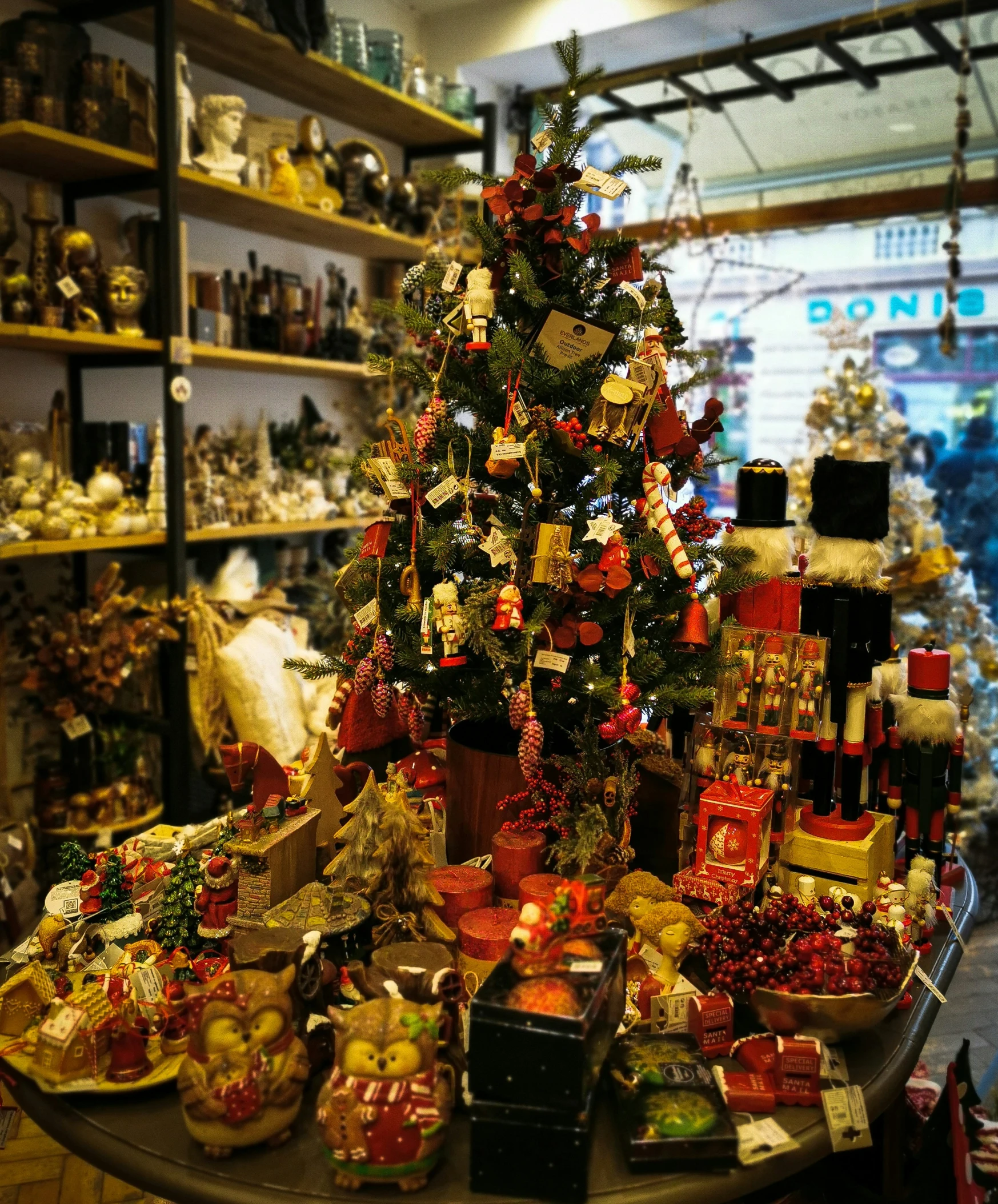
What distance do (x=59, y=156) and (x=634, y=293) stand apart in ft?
6.34

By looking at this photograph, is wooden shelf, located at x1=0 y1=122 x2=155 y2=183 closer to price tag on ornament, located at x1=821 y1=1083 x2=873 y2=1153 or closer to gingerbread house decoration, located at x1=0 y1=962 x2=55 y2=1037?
gingerbread house decoration, located at x1=0 y1=962 x2=55 y2=1037

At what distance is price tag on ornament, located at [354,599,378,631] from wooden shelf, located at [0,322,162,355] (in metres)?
1.50

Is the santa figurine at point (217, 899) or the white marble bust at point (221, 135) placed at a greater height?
the white marble bust at point (221, 135)

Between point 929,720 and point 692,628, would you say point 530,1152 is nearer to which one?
point 692,628

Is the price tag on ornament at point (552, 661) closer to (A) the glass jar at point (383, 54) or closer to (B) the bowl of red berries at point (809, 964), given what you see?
(B) the bowl of red berries at point (809, 964)

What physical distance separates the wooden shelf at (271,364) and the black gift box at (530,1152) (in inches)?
87.2

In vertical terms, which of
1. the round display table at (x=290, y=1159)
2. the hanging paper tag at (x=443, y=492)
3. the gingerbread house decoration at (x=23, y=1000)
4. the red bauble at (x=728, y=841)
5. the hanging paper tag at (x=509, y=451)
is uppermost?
the hanging paper tag at (x=509, y=451)

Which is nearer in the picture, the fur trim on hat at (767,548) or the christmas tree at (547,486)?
the christmas tree at (547,486)

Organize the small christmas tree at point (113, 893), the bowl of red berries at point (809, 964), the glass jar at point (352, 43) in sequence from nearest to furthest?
the bowl of red berries at point (809, 964) < the small christmas tree at point (113, 893) < the glass jar at point (352, 43)

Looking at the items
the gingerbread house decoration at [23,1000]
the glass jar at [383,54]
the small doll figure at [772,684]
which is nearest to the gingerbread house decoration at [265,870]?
the gingerbread house decoration at [23,1000]

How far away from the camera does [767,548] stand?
1.74 m

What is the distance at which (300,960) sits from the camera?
1237mm

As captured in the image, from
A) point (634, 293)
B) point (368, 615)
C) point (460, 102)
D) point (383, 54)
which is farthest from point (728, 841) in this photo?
point (460, 102)

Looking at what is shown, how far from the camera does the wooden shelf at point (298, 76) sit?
3111mm
